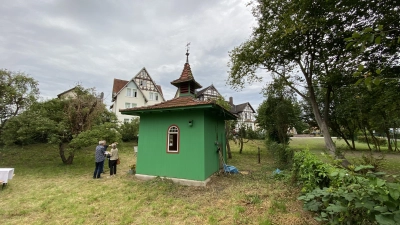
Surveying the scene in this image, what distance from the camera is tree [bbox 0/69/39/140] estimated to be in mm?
9984

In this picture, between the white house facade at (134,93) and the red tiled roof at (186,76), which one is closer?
the red tiled roof at (186,76)

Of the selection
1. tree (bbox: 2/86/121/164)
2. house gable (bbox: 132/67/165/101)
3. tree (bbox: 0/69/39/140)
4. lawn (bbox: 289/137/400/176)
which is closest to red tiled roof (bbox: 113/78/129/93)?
house gable (bbox: 132/67/165/101)

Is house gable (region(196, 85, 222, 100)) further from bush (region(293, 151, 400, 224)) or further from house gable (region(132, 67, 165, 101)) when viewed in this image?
bush (region(293, 151, 400, 224))

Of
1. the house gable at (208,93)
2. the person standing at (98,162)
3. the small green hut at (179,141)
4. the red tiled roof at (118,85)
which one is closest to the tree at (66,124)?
the person standing at (98,162)

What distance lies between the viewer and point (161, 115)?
7.88 metres

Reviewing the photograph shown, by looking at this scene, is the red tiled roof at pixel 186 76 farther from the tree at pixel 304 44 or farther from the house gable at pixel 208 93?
the house gable at pixel 208 93

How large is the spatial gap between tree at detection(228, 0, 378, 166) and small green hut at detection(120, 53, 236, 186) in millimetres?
5842

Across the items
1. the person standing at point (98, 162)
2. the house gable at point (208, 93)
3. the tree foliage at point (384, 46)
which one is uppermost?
the house gable at point (208, 93)

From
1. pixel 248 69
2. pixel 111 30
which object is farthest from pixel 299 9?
pixel 111 30

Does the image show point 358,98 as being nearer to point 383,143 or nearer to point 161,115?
point 161,115

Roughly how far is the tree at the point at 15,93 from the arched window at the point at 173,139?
9.33 metres

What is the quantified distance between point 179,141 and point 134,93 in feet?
82.0

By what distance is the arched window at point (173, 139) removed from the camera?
753cm

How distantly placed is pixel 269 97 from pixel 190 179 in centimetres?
1213
